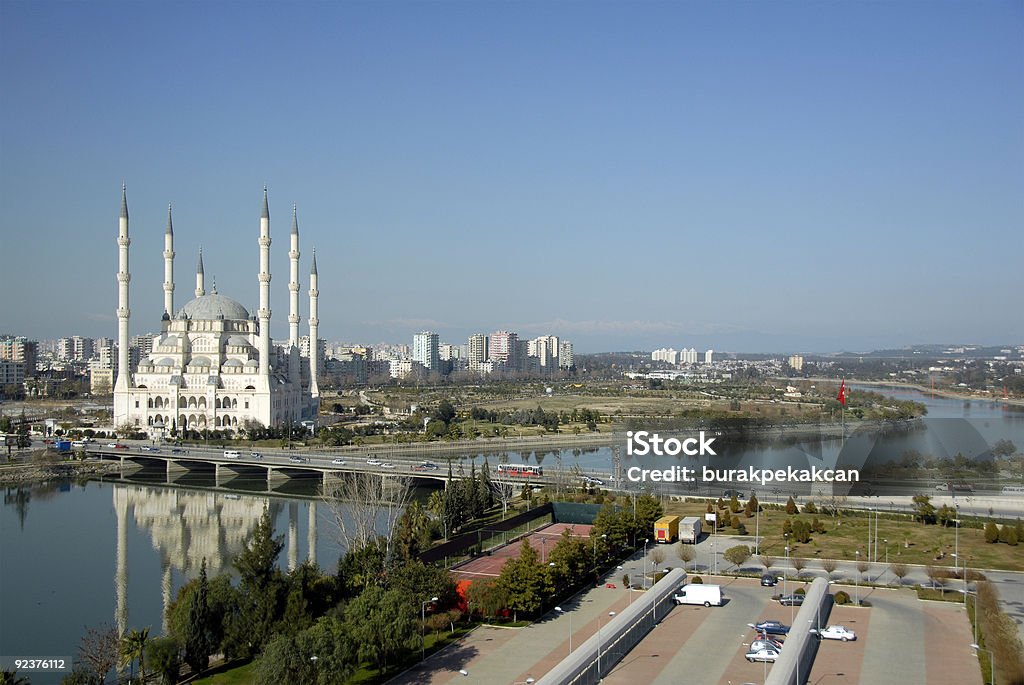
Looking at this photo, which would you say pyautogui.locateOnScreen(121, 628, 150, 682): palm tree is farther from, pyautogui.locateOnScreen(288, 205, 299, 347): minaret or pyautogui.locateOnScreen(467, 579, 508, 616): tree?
pyautogui.locateOnScreen(288, 205, 299, 347): minaret

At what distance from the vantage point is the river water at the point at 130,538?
900 centimetres

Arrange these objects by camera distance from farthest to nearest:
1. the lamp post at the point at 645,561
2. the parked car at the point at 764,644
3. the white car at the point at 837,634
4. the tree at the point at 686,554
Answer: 1. the tree at the point at 686,554
2. the lamp post at the point at 645,561
3. the white car at the point at 837,634
4. the parked car at the point at 764,644

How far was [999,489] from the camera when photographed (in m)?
15.2

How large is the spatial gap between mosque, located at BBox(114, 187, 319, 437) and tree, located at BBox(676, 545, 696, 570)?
14.8 meters

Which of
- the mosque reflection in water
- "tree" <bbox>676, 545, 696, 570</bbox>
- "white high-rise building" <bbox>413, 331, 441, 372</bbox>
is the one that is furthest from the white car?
"white high-rise building" <bbox>413, 331, 441, 372</bbox>

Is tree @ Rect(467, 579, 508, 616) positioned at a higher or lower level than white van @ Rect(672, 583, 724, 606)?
higher

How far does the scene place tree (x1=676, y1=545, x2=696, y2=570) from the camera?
32.5 ft

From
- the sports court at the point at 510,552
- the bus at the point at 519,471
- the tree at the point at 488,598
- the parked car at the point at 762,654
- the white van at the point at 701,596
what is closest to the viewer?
the parked car at the point at 762,654

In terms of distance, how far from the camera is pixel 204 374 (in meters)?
23.7

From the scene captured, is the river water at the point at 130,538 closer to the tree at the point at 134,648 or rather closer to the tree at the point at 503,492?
the tree at the point at 134,648

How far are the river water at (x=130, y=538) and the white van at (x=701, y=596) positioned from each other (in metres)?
4.17

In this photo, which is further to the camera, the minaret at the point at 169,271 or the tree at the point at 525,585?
the minaret at the point at 169,271

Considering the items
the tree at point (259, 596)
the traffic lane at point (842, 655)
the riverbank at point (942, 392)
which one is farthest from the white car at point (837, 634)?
the riverbank at point (942, 392)

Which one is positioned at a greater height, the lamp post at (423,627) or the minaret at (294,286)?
the minaret at (294,286)
